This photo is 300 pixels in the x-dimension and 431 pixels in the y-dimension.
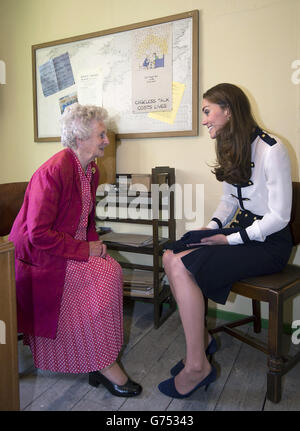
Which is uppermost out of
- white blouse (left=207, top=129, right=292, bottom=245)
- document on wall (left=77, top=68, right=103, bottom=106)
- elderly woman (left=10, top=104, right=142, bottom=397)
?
document on wall (left=77, top=68, right=103, bottom=106)

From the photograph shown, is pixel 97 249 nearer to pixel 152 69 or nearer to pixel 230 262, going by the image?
pixel 230 262

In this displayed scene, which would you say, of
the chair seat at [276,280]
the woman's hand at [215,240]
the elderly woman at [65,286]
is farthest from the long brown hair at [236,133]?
the elderly woman at [65,286]

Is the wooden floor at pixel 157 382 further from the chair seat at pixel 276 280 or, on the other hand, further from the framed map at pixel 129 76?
the framed map at pixel 129 76

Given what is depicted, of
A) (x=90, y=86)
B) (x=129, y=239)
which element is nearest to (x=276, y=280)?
(x=129, y=239)

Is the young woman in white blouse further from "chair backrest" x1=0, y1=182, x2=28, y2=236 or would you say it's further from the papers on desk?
"chair backrest" x1=0, y1=182, x2=28, y2=236

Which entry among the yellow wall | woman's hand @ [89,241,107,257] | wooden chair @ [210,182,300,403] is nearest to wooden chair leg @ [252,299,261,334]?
the yellow wall

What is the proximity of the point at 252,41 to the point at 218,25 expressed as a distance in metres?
0.24

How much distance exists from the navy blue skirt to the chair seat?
0.02 meters

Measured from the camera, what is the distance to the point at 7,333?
1.00 m

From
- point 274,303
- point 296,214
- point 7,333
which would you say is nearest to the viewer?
point 7,333

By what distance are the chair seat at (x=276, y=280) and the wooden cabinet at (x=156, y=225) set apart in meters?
0.72

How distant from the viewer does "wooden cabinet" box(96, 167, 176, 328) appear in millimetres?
2053

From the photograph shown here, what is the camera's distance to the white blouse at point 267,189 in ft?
4.73

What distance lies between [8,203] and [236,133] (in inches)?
48.2
